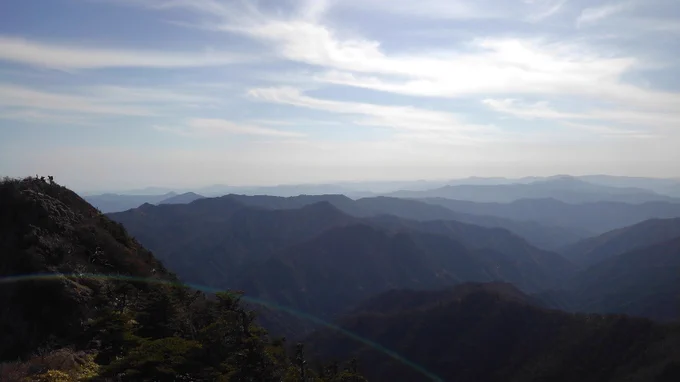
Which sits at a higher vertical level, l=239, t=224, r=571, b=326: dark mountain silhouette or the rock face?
the rock face

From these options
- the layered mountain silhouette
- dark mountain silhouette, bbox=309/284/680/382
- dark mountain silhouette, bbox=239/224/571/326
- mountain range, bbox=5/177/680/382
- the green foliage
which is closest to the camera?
the green foliage

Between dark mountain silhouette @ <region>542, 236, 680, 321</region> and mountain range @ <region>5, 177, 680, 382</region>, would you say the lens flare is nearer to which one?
mountain range @ <region>5, 177, 680, 382</region>

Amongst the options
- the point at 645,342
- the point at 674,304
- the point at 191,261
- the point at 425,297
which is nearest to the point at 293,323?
the point at 425,297

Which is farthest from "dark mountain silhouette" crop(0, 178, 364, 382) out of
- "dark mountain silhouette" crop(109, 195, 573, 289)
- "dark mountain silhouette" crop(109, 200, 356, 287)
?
"dark mountain silhouette" crop(109, 195, 573, 289)

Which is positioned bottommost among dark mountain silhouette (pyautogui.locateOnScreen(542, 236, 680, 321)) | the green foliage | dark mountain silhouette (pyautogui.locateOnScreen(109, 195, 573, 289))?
dark mountain silhouette (pyautogui.locateOnScreen(542, 236, 680, 321))

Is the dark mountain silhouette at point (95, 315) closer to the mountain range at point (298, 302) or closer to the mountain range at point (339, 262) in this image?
the mountain range at point (298, 302)

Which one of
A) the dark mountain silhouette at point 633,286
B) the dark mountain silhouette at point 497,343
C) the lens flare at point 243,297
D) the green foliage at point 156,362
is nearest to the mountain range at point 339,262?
the dark mountain silhouette at point 633,286

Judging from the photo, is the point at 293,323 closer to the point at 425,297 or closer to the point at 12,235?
the point at 425,297

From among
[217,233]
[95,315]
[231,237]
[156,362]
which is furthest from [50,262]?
[217,233]
